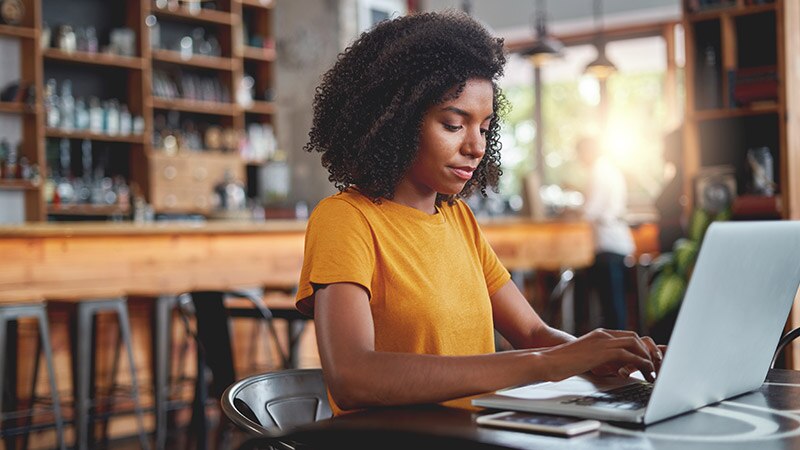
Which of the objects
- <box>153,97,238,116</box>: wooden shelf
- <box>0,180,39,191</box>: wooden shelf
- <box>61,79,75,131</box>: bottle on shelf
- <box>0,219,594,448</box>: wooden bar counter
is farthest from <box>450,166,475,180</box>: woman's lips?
<box>153,97,238,116</box>: wooden shelf

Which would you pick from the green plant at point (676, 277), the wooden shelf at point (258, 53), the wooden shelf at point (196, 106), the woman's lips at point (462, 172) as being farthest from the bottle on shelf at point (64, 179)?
the woman's lips at point (462, 172)

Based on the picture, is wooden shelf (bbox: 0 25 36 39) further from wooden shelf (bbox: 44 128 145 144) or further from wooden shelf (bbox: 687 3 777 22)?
wooden shelf (bbox: 687 3 777 22)

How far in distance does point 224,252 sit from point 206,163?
2982mm

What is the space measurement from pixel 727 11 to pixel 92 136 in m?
4.39

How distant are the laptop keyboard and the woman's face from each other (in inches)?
14.9

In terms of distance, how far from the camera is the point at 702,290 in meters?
1.04

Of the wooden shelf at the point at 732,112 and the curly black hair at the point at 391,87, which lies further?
the wooden shelf at the point at 732,112

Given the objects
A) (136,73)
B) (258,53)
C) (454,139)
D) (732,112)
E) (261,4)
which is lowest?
Result: (454,139)

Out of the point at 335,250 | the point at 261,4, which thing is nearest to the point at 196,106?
the point at 261,4

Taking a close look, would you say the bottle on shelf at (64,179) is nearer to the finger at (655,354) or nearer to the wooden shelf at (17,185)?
the wooden shelf at (17,185)

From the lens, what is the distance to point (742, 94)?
16.0 feet

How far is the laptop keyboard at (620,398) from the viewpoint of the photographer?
1138mm

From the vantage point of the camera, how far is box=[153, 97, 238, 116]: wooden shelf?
7621mm

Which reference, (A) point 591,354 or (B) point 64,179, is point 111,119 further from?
(A) point 591,354
